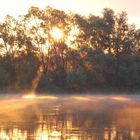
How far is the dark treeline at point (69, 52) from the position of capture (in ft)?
289

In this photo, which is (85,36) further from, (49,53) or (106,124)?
(106,124)

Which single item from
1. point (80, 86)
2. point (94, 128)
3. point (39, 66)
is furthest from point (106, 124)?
point (39, 66)

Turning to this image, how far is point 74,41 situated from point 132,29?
1107cm

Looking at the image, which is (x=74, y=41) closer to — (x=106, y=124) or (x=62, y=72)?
(x=62, y=72)

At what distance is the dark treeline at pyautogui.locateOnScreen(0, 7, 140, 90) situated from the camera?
289 feet

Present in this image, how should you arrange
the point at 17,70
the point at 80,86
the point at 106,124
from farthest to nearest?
the point at 17,70 → the point at 80,86 → the point at 106,124

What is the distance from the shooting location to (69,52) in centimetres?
9319

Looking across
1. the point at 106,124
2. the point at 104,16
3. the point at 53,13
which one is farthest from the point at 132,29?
the point at 106,124

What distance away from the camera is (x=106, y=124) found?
1005 inches


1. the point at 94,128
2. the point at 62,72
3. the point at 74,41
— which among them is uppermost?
the point at 74,41

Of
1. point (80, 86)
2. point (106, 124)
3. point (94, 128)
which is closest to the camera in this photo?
point (94, 128)

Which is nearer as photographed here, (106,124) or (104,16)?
(106,124)

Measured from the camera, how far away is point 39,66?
304 feet

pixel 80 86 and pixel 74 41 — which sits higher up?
pixel 74 41
